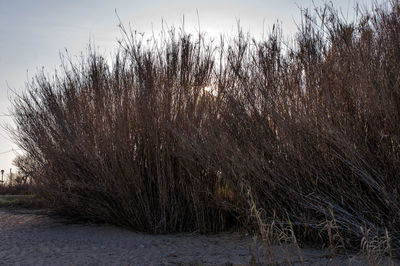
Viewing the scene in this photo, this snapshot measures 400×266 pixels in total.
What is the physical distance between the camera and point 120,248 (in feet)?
16.8

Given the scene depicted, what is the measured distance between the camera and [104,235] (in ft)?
19.2

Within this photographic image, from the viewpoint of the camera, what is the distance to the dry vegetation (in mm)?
4367

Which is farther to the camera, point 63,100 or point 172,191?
point 63,100

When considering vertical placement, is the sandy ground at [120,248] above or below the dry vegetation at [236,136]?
below

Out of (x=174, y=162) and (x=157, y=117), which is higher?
(x=157, y=117)

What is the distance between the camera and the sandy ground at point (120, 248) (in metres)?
4.44

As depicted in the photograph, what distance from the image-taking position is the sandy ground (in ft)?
14.6

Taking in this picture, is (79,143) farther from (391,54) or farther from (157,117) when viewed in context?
(391,54)

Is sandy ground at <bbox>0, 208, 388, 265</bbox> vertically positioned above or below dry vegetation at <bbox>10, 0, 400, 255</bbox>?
below

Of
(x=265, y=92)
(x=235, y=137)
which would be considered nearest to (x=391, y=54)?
(x=265, y=92)

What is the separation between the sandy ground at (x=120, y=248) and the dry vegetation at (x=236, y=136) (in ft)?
0.91

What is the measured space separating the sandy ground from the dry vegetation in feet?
0.91

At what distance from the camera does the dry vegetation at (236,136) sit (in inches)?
172

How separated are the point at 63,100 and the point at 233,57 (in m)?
2.76
